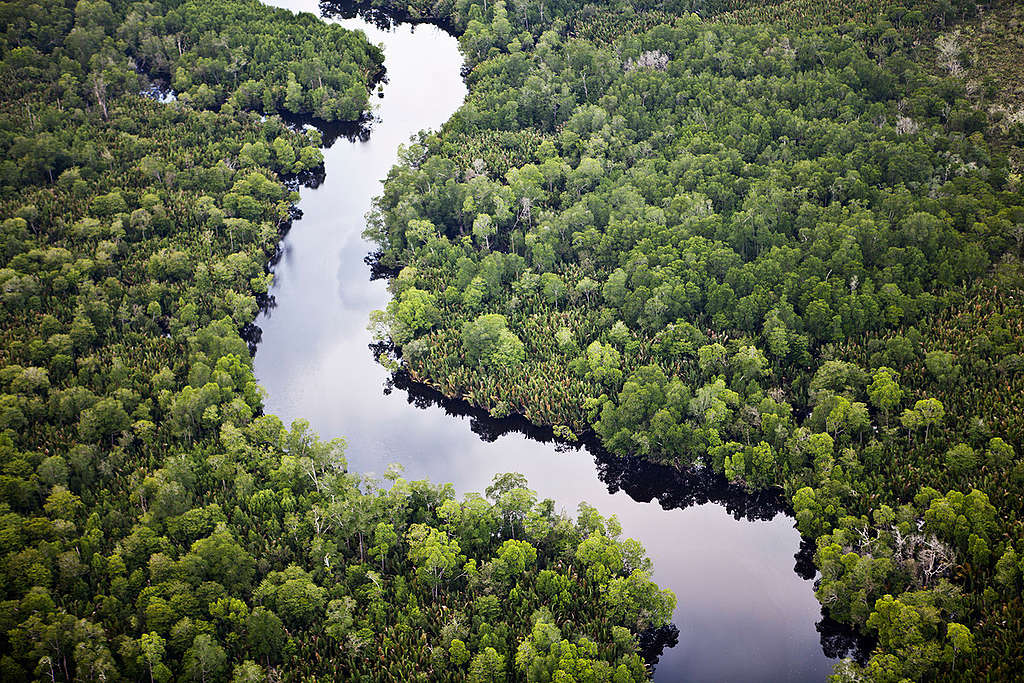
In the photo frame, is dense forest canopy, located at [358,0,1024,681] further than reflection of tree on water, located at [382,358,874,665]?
Yes

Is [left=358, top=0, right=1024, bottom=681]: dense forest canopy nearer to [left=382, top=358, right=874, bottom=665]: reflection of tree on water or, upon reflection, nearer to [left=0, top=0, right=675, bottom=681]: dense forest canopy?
[left=382, top=358, right=874, bottom=665]: reflection of tree on water

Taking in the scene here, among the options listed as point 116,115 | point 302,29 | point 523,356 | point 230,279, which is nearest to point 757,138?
point 523,356

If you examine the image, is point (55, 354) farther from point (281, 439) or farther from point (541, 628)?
point (541, 628)

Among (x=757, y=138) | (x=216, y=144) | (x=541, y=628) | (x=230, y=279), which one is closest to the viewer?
(x=541, y=628)

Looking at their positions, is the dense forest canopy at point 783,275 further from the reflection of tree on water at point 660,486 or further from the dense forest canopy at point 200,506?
the dense forest canopy at point 200,506

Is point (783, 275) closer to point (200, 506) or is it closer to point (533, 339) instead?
point (533, 339)

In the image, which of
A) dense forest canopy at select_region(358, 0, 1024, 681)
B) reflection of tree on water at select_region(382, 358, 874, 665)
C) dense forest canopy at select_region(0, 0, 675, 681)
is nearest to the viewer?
dense forest canopy at select_region(0, 0, 675, 681)

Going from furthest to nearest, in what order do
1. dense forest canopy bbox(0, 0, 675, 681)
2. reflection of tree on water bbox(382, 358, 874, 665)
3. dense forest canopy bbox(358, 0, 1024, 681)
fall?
dense forest canopy bbox(358, 0, 1024, 681) < reflection of tree on water bbox(382, 358, 874, 665) < dense forest canopy bbox(0, 0, 675, 681)
